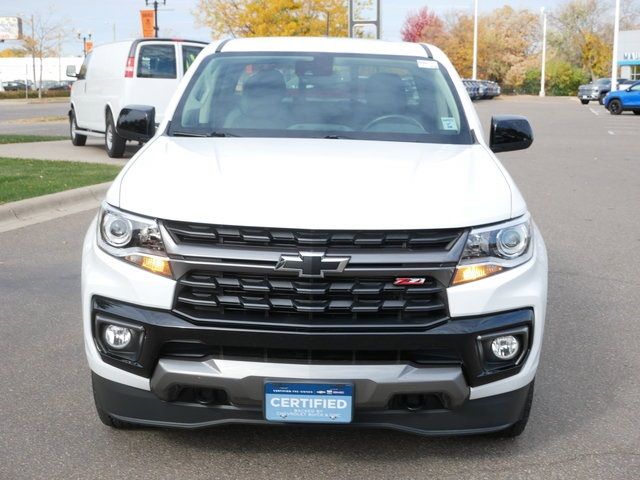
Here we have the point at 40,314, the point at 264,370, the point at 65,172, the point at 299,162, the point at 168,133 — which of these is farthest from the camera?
the point at 65,172

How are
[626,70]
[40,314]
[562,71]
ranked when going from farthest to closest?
[562,71] → [626,70] → [40,314]

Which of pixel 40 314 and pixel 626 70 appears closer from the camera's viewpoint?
pixel 40 314

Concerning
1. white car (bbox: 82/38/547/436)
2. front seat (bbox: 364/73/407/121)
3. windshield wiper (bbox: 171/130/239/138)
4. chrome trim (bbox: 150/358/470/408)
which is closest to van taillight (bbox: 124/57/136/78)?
front seat (bbox: 364/73/407/121)

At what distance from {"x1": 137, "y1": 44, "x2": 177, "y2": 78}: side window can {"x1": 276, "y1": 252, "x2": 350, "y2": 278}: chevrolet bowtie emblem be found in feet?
45.0

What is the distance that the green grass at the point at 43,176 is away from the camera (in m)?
11.4

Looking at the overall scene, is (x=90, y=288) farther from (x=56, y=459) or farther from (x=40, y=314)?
(x=40, y=314)

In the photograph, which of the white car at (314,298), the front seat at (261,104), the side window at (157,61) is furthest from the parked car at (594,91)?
the white car at (314,298)

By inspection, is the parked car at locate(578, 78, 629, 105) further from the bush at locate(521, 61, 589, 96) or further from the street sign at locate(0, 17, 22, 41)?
the street sign at locate(0, 17, 22, 41)

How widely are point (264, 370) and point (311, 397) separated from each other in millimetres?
202

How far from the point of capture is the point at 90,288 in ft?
12.5

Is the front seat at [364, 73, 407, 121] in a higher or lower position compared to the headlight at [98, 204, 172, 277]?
higher

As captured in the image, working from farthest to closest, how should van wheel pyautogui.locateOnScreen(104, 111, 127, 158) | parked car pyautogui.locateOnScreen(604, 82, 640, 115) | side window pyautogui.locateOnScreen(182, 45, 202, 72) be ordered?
parked car pyautogui.locateOnScreen(604, 82, 640, 115), van wheel pyautogui.locateOnScreen(104, 111, 127, 158), side window pyautogui.locateOnScreen(182, 45, 202, 72)

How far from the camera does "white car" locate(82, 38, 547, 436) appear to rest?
3578 millimetres

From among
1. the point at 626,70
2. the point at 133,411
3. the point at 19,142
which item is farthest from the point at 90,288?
the point at 626,70
